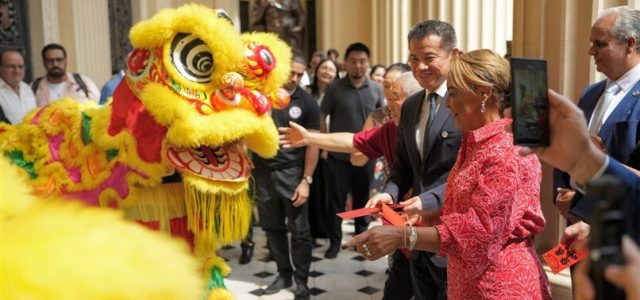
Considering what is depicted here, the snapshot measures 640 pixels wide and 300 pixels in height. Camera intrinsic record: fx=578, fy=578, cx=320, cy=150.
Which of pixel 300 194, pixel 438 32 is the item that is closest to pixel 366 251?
pixel 438 32

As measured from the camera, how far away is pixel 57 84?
18.8ft

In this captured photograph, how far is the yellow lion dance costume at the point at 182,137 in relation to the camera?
2500 millimetres

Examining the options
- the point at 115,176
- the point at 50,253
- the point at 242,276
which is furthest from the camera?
the point at 242,276

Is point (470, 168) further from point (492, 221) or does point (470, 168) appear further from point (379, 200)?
point (379, 200)

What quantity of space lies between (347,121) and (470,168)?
3.76 m

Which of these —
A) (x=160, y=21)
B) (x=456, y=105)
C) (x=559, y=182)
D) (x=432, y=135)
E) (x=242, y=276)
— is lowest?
(x=242, y=276)

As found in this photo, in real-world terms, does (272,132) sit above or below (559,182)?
above

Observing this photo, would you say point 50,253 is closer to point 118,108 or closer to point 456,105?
point 456,105

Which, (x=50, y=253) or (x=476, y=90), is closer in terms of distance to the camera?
(x=50, y=253)

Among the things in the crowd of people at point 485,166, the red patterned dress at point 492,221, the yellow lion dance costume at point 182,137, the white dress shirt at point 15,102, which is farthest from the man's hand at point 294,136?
the white dress shirt at point 15,102

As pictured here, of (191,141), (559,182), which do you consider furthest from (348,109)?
(191,141)

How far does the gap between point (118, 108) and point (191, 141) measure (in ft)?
1.58

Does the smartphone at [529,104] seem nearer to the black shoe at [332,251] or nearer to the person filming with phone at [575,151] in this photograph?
the person filming with phone at [575,151]

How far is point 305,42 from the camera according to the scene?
12.8 metres
